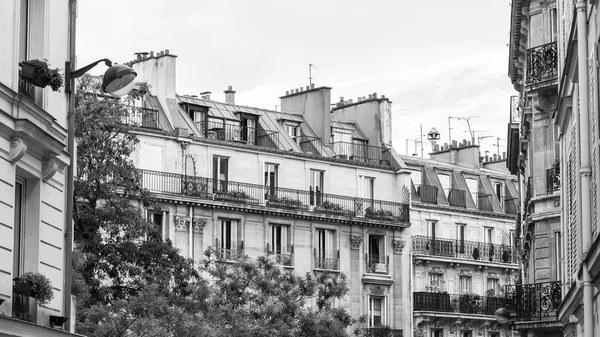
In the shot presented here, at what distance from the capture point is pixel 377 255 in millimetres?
73750

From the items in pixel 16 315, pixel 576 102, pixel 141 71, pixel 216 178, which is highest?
pixel 141 71

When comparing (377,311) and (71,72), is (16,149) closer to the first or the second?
(71,72)

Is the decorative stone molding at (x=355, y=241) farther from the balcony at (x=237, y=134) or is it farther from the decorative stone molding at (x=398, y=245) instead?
the balcony at (x=237, y=134)

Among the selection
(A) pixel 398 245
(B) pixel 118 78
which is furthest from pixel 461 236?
(B) pixel 118 78

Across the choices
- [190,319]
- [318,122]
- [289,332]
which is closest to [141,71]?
[318,122]

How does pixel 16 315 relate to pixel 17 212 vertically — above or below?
below

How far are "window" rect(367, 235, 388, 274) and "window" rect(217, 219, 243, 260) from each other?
8.26 metres

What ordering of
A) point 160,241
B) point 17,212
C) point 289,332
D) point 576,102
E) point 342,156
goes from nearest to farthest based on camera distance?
point 17,212 → point 576,102 → point 160,241 → point 289,332 → point 342,156

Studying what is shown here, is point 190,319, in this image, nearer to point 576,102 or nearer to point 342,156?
point 576,102

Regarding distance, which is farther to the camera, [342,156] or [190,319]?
[342,156]

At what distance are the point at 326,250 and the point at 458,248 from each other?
10.9m

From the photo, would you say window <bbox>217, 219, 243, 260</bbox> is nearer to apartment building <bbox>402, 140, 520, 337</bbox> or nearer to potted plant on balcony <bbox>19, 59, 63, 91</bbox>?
apartment building <bbox>402, 140, 520, 337</bbox>

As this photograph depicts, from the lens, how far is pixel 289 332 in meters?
50.9

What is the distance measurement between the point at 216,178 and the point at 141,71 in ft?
19.5
